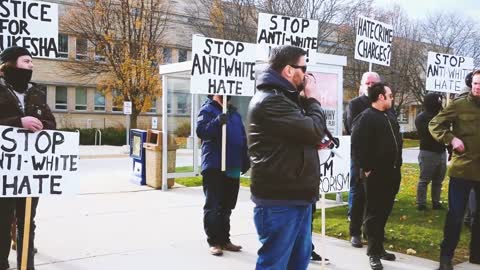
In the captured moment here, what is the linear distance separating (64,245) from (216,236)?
1859mm

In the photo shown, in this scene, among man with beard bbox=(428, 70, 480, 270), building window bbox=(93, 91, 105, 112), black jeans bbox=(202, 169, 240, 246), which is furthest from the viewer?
building window bbox=(93, 91, 105, 112)

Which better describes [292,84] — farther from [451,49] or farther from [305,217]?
[451,49]

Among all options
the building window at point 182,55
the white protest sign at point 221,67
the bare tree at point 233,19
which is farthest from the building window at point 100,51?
the white protest sign at point 221,67

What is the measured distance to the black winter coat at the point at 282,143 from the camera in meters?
3.49

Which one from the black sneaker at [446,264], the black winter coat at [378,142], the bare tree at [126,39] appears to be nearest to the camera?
the black sneaker at [446,264]

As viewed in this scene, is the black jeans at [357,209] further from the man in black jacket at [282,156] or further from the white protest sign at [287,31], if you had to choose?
the man in black jacket at [282,156]

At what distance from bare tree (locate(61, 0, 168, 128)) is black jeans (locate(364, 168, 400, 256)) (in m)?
25.2

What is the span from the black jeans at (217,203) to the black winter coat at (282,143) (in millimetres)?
2455

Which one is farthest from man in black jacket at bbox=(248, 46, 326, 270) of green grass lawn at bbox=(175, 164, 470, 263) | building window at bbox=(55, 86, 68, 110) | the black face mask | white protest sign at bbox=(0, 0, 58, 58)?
building window at bbox=(55, 86, 68, 110)

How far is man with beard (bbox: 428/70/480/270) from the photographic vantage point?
5.32m

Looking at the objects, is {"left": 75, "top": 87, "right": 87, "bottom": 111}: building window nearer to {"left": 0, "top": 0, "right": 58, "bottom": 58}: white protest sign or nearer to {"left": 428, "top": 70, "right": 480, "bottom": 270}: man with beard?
{"left": 0, "top": 0, "right": 58, "bottom": 58}: white protest sign

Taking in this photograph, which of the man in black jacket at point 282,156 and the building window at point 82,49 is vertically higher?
the building window at point 82,49

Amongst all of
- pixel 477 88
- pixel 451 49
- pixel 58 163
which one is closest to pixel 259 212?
pixel 58 163

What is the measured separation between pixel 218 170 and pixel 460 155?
2619 mm
